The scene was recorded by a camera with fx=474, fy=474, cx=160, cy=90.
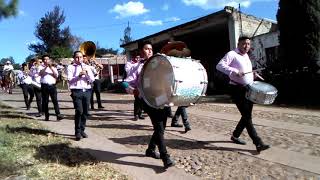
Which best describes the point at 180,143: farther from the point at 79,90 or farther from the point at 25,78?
the point at 25,78

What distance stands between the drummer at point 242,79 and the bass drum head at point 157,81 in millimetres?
1493

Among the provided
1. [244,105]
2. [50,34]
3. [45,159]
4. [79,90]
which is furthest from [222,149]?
[50,34]

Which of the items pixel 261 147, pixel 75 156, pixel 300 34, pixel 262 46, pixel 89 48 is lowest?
pixel 75 156

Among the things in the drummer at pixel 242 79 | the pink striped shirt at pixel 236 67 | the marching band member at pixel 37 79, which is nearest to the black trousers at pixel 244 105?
the drummer at pixel 242 79

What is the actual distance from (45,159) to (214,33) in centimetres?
1904

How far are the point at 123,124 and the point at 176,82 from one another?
5439 millimetres

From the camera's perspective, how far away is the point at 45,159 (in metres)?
7.52

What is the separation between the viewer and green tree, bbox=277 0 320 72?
16547 millimetres

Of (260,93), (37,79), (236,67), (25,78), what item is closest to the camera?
(260,93)

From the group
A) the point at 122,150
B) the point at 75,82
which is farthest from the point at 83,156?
Answer: the point at 75,82

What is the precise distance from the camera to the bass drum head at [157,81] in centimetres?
631

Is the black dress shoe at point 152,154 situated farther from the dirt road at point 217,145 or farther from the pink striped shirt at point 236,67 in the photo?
the pink striped shirt at point 236,67

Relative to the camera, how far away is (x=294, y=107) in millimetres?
14531

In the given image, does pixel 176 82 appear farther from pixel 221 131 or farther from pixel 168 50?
pixel 221 131
